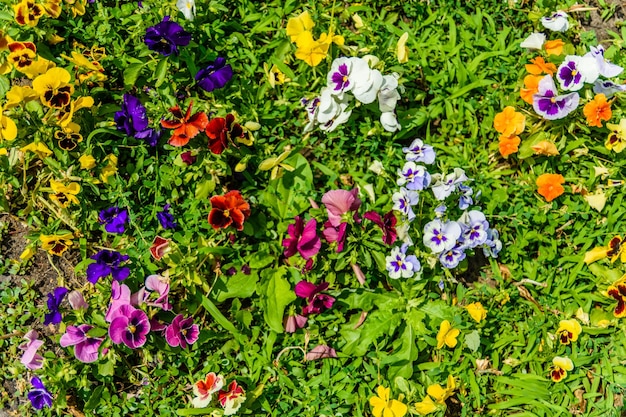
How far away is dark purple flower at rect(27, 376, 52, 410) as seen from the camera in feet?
9.26

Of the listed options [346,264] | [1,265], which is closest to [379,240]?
[346,264]

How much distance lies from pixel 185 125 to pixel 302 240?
2.61 ft

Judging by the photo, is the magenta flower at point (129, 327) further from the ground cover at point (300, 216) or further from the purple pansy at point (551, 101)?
the purple pansy at point (551, 101)

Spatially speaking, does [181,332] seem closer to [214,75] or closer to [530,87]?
[214,75]

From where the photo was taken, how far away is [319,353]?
9.89 feet

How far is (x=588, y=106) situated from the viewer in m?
3.14

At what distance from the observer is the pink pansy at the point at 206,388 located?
279cm

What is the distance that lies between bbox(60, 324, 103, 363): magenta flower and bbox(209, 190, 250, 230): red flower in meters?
0.77

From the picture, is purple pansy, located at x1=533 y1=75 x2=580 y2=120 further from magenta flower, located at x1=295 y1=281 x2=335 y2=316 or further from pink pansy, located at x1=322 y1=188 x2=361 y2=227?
magenta flower, located at x1=295 y1=281 x2=335 y2=316

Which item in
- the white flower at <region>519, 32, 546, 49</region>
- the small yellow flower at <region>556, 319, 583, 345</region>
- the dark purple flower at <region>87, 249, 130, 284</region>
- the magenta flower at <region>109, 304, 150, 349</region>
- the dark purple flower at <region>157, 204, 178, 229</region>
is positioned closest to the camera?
the magenta flower at <region>109, 304, 150, 349</region>

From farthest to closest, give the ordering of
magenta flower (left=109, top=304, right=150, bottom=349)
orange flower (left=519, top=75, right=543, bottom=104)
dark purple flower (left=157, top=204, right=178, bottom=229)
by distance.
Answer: orange flower (left=519, top=75, right=543, bottom=104)
dark purple flower (left=157, top=204, right=178, bottom=229)
magenta flower (left=109, top=304, right=150, bottom=349)

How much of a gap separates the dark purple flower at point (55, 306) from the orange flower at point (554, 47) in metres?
2.83

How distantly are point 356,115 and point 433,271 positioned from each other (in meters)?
0.93

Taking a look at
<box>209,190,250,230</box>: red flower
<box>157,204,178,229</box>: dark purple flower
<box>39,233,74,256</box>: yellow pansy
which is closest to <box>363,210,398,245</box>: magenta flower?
<box>209,190,250,230</box>: red flower
